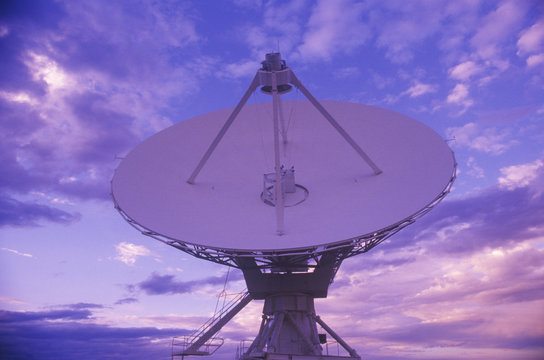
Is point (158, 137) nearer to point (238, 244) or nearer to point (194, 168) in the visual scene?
point (194, 168)

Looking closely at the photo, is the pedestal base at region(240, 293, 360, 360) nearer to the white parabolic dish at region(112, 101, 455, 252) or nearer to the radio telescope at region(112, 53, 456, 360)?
the radio telescope at region(112, 53, 456, 360)

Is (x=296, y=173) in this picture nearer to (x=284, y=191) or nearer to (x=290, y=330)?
(x=284, y=191)

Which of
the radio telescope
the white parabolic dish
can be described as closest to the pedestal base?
the radio telescope

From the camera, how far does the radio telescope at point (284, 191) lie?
17.8m

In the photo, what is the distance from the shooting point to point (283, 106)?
86.8 ft

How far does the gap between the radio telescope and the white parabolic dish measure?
0.17 feet

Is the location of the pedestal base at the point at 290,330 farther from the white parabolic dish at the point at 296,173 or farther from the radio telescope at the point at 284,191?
the white parabolic dish at the point at 296,173

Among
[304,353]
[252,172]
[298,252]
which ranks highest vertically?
[252,172]

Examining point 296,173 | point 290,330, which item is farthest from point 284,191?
point 290,330

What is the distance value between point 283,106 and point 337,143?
4.07 m

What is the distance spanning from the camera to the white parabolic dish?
58.6 ft

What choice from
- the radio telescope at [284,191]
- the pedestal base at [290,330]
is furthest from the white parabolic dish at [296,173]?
the pedestal base at [290,330]

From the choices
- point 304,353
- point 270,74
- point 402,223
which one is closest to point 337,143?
point 270,74

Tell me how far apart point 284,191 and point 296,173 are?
2747mm
